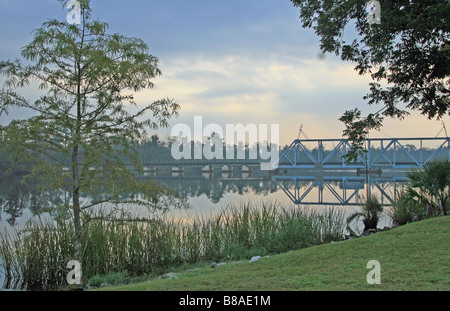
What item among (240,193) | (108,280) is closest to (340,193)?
(240,193)

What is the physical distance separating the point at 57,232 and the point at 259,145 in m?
57.1

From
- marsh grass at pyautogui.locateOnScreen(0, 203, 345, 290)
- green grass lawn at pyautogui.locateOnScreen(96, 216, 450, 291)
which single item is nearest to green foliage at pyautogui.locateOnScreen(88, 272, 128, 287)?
marsh grass at pyautogui.locateOnScreen(0, 203, 345, 290)

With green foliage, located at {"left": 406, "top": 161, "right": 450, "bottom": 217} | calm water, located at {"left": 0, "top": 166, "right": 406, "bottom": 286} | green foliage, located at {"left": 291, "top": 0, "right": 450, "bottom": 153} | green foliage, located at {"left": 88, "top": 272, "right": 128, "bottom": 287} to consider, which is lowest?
green foliage, located at {"left": 88, "top": 272, "right": 128, "bottom": 287}

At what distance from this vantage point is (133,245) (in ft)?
21.0

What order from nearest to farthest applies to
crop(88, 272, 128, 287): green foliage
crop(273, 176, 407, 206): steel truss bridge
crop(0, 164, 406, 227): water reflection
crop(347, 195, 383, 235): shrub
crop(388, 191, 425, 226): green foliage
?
crop(88, 272, 128, 287): green foliage
crop(388, 191, 425, 226): green foliage
crop(347, 195, 383, 235): shrub
crop(0, 164, 406, 227): water reflection
crop(273, 176, 407, 206): steel truss bridge

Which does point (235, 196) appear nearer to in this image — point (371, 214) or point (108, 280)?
point (371, 214)

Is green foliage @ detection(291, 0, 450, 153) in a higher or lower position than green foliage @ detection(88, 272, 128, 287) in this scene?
higher

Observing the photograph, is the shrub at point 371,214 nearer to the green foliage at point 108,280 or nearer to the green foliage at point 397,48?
the green foliage at point 397,48

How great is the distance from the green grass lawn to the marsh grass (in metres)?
1.72

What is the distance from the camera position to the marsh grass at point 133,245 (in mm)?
6059

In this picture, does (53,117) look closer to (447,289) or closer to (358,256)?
(358,256)

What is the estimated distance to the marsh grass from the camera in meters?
6.06

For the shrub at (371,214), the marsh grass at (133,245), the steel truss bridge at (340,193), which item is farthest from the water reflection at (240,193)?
the shrub at (371,214)

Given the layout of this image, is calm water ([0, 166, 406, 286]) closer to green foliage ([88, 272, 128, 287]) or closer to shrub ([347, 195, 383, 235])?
shrub ([347, 195, 383, 235])
